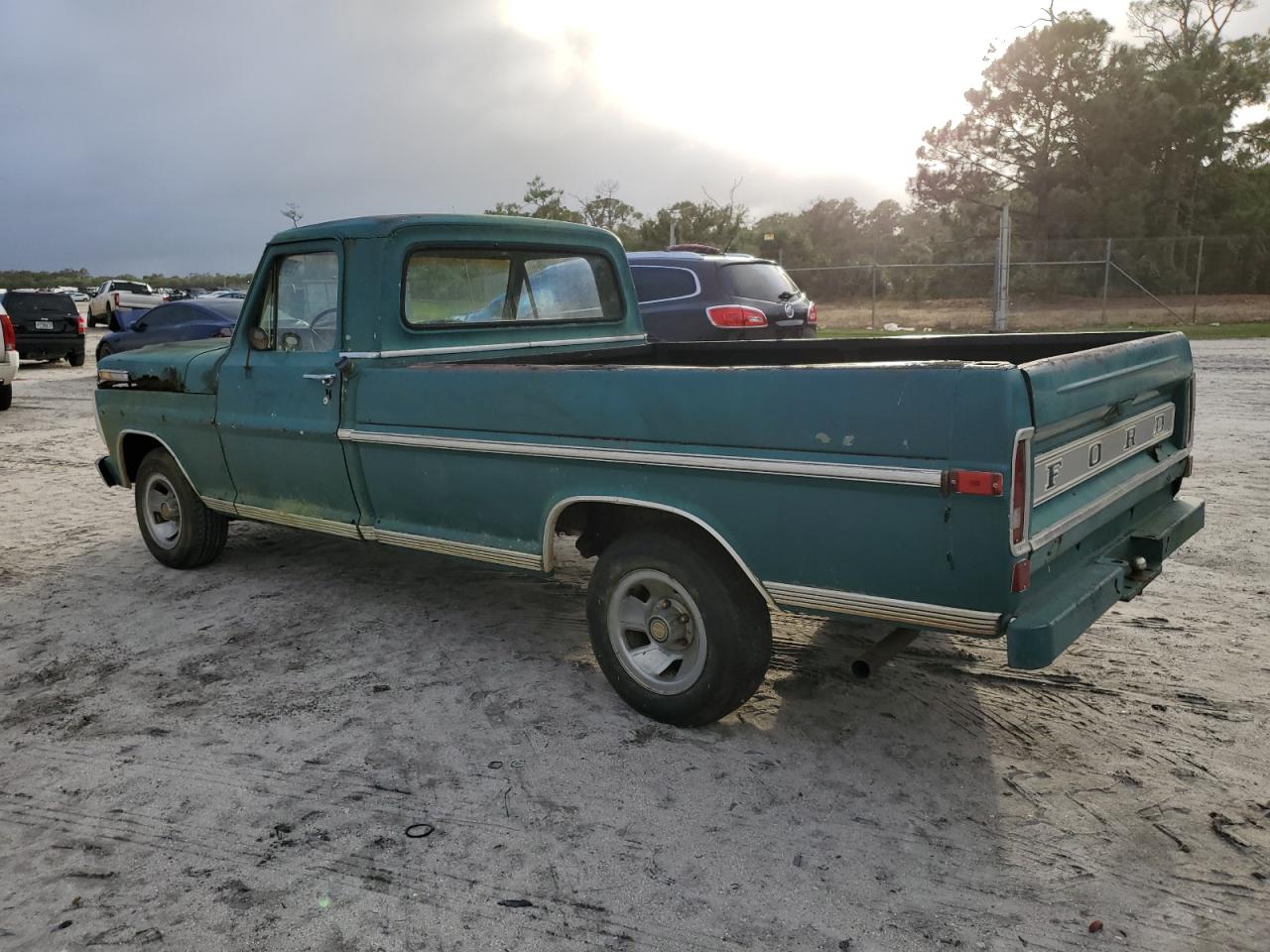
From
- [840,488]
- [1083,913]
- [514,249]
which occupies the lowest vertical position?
[1083,913]

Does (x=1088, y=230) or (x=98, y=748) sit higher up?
(x=1088, y=230)

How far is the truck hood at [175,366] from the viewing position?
5.21 meters

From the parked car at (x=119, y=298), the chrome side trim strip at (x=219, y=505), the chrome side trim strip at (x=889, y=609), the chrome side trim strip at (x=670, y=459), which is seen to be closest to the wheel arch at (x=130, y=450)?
the chrome side trim strip at (x=219, y=505)

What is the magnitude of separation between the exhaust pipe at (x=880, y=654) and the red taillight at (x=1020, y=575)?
52cm

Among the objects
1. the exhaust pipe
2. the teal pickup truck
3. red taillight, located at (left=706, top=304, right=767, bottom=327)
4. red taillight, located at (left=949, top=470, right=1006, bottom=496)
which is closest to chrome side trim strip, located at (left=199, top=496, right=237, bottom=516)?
the teal pickup truck

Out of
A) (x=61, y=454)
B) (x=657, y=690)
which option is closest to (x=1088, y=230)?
(x=61, y=454)

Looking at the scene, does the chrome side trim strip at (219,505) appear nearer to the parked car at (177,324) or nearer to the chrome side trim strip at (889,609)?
the chrome side trim strip at (889,609)

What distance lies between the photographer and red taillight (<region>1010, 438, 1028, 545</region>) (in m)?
2.68

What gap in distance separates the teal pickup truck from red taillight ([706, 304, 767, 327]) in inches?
154

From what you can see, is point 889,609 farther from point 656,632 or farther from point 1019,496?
point 656,632

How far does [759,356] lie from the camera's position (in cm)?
531

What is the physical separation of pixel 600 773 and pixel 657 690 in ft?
1.38

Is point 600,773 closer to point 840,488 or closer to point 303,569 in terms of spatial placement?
point 840,488

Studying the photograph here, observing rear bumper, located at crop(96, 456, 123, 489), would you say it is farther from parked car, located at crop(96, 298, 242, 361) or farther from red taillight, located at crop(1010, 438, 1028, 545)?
parked car, located at crop(96, 298, 242, 361)
